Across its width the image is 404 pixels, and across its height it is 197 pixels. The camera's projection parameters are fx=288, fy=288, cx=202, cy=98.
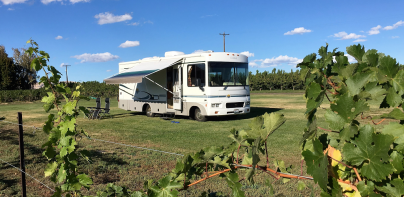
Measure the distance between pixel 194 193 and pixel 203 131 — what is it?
5.26 metres

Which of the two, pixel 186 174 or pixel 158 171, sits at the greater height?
pixel 186 174

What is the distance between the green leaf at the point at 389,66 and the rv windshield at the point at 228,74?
10.3 metres

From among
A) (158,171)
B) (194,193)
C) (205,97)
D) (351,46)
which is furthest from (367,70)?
(205,97)

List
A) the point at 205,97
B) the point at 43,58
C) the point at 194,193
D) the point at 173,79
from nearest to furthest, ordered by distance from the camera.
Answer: the point at 43,58 < the point at 194,193 < the point at 205,97 < the point at 173,79

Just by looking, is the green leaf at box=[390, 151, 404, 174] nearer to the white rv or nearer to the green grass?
the green grass

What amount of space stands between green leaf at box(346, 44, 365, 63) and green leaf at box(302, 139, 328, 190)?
35 centimetres

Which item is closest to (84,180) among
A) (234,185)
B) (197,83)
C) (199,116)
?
(234,185)

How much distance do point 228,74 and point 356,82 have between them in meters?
10.8

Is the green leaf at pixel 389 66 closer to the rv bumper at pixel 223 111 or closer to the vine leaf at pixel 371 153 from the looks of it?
the vine leaf at pixel 371 153

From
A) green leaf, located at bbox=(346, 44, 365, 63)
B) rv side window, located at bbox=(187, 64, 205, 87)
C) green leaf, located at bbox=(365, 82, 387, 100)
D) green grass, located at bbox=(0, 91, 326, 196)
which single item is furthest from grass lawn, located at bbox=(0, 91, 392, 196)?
rv side window, located at bbox=(187, 64, 205, 87)

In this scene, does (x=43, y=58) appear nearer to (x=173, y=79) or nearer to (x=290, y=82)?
(x=173, y=79)

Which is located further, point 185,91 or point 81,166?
point 185,91

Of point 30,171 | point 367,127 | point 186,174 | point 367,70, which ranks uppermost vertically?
point 367,70

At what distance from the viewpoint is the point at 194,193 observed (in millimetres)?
3752
